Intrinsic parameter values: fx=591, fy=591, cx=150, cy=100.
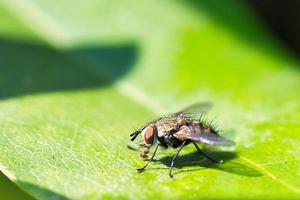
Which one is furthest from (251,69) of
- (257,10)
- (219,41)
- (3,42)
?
(3,42)

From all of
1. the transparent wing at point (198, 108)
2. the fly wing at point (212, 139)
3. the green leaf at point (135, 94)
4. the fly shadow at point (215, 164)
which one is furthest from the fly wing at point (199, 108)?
the fly wing at point (212, 139)

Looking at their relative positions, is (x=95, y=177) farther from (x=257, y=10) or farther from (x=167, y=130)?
(x=257, y=10)

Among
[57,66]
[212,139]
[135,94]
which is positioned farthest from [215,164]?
[57,66]

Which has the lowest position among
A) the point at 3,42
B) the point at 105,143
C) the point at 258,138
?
the point at 105,143

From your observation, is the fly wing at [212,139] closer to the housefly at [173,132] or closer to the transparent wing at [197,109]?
the housefly at [173,132]

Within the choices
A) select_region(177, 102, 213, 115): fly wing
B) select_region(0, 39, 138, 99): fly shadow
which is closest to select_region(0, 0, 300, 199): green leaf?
select_region(0, 39, 138, 99): fly shadow

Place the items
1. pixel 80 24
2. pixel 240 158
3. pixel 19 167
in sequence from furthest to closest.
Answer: pixel 80 24, pixel 240 158, pixel 19 167

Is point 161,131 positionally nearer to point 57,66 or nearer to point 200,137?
point 200,137
